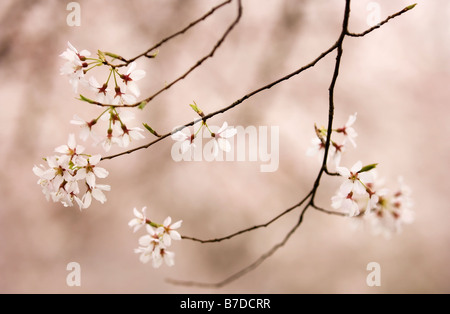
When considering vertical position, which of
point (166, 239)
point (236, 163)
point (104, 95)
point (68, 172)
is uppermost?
point (236, 163)

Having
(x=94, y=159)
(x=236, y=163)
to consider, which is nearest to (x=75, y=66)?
(x=94, y=159)

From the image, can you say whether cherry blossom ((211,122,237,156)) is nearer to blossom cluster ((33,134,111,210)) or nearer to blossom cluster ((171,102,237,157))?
blossom cluster ((171,102,237,157))

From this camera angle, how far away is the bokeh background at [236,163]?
174 cm

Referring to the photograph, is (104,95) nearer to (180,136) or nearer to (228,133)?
(180,136)

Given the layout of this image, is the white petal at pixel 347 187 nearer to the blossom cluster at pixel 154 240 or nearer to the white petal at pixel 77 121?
the blossom cluster at pixel 154 240

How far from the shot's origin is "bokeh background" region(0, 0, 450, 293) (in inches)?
68.5

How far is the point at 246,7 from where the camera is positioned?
187 centimetres

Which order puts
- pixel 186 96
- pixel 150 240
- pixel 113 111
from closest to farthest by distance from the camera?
pixel 113 111
pixel 150 240
pixel 186 96

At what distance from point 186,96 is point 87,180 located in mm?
1159

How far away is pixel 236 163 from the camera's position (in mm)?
1846

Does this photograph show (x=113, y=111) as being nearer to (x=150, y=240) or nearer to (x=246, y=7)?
(x=150, y=240)

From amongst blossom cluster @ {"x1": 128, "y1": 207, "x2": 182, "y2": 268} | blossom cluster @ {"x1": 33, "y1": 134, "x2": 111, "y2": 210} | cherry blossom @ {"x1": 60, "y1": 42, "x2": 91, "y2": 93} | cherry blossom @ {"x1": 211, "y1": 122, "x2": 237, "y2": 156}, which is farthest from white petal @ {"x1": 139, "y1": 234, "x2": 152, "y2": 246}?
cherry blossom @ {"x1": 60, "y1": 42, "x2": 91, "y2": 93}

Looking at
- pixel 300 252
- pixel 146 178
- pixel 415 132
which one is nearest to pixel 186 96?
pixel 146 178

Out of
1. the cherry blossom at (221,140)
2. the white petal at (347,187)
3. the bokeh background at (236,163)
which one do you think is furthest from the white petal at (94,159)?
the bokeh background at (236,163)
